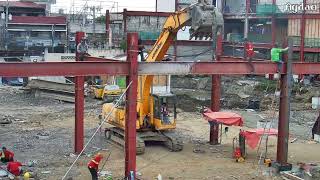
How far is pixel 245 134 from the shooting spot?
19453 mm

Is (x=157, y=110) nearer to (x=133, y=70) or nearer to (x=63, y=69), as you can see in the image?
(x=133, y=70)

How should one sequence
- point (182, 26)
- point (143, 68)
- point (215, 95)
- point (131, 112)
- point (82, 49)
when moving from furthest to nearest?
point (215, 95) < point (82, 49) < point (182, 26) < point (143, 68) < point (131, 112)

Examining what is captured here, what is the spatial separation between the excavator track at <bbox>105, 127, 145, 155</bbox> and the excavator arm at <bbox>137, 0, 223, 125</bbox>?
1.08 m

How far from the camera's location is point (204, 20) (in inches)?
695

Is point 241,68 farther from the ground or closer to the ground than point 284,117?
farther from the ground

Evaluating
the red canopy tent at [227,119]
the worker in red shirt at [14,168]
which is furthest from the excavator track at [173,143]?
the worker in red shirt at [14,168]

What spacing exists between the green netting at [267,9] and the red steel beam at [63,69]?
132 feet

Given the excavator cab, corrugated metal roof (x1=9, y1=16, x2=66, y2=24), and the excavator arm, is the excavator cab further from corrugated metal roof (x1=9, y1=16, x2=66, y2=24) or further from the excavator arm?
corrugated metal roof (x1=9, y1=16, x2=66, y2=24)

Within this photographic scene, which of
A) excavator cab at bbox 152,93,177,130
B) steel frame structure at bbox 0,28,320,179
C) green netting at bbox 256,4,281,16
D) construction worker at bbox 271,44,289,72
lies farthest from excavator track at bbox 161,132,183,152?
green netting at bbox 256,4,281,16

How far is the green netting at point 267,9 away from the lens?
52906mm

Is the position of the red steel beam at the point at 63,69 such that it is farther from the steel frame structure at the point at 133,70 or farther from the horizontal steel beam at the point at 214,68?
the horizontal steel beam at the point at 214,68

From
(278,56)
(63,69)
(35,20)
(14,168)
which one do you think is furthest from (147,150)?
(35,20)

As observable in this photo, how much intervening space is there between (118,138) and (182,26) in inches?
221

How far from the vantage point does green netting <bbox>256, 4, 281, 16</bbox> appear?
52906mm
